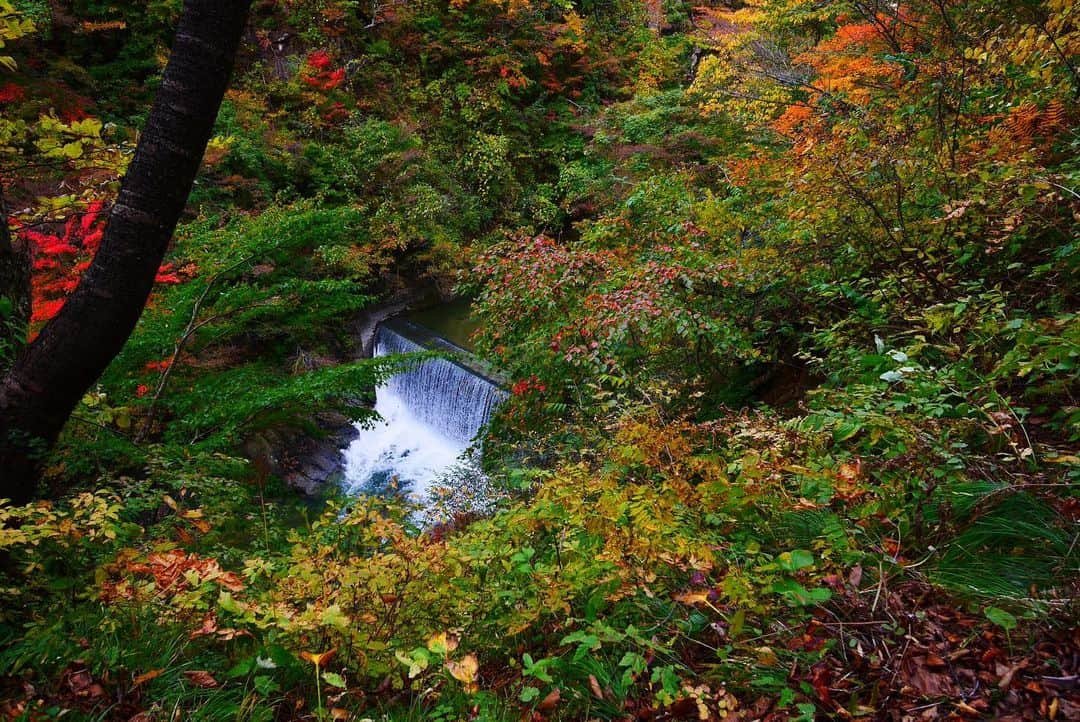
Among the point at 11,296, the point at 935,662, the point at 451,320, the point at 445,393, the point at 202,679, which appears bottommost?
the point at 445,393

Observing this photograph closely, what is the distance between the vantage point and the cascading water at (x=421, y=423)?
8562mm

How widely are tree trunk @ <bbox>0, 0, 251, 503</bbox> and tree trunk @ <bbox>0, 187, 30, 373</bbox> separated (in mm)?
192

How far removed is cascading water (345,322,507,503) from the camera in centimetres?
856

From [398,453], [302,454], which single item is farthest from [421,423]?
[302,454]

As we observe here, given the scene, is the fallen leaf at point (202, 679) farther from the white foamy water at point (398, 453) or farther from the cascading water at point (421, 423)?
the white foamy water at point (398, 453)

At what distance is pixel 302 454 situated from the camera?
8.71 meters

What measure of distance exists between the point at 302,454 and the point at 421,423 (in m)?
1.99

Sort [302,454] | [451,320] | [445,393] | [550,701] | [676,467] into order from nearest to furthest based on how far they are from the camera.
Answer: [550,701]
[676,467]
[302,454]
[445,393]
[451,320]

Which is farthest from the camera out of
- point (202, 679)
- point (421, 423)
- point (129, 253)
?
point (421, 423)

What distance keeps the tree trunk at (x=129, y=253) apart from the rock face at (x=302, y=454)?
227 inches

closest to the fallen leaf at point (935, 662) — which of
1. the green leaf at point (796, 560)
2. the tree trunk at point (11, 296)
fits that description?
the green leaf at point (796, 560)

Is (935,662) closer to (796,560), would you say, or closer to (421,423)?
(796,560)

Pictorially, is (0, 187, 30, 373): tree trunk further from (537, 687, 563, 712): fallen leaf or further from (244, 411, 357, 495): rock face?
(244, 411, 357, 495): rock face

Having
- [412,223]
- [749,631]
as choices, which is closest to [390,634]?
[749,631]
